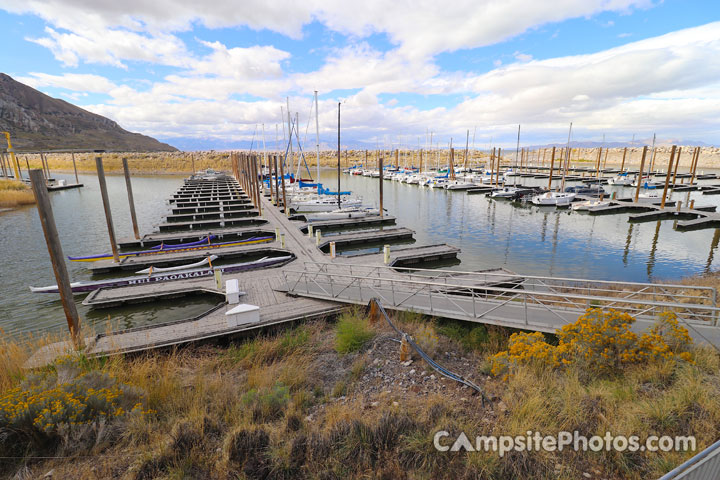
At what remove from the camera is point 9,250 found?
22141 mm

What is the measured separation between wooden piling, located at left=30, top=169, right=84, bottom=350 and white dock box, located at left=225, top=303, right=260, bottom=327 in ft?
12.8

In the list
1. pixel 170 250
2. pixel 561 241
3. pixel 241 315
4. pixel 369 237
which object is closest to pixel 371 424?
pixel 241 315

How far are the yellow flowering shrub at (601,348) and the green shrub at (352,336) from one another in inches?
133

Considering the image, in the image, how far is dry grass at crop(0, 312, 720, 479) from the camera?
450cm

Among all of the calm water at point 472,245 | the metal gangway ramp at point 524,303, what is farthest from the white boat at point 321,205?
the metal gangway ramp at point 524,303

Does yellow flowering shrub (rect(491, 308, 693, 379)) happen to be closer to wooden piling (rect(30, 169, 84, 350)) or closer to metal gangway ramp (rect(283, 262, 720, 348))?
metal gangway ramp (rect(283, 262, 720, 348))

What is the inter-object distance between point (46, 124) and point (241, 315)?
21343cm

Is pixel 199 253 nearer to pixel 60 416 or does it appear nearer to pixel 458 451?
pixel 60 416

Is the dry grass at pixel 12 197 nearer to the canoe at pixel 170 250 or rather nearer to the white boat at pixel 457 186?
the canoe at pixel 170 250

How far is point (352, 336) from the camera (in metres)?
8.94

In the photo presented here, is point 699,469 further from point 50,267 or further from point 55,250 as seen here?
point 50,267

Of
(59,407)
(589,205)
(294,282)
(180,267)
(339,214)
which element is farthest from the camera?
(589,205)

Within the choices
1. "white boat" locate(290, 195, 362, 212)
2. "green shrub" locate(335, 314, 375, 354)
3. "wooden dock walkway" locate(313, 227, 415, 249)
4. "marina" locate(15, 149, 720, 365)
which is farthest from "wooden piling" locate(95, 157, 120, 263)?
"white boat" locate(290, 195, 362, 212)

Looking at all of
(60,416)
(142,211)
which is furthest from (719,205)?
(142,211)
